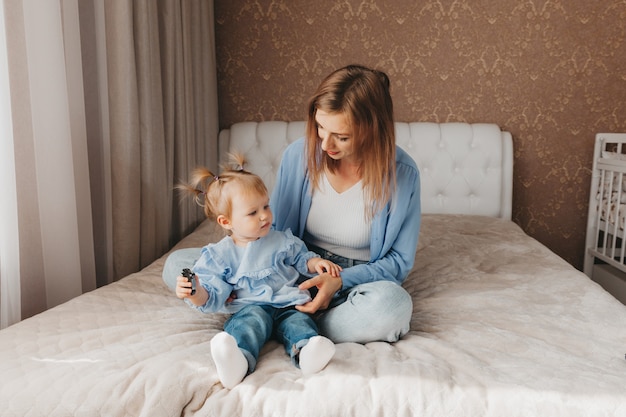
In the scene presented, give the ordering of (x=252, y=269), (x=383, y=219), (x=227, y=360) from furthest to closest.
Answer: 1. (x=383, y=219)
2. (x=252, y=269)
3. (x=227, y=360)

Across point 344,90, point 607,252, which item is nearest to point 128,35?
point 344,90

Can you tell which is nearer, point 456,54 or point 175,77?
point 175,77

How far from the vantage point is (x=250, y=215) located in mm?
1405

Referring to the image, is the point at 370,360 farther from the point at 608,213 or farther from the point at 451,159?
the point at 608,213

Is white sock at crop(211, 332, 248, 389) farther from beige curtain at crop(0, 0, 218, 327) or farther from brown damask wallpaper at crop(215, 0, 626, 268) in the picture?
brown damask wallpaper at crop(215, 0, 626, 268)

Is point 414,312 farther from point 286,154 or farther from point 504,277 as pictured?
point 286,154

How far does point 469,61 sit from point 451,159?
57 cm

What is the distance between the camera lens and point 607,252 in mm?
3027

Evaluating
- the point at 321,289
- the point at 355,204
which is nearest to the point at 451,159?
the point at 355,204

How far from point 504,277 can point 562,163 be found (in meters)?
1.51

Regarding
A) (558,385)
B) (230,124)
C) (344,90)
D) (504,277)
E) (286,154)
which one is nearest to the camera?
(558,385)

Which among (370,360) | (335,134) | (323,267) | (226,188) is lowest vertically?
(370,360)

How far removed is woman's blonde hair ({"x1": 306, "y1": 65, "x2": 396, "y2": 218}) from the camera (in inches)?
55.9

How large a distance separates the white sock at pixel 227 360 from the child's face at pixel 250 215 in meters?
0.38
